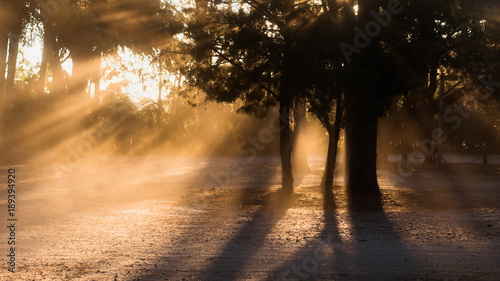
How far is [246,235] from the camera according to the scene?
11.3m

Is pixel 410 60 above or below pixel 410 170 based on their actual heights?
above

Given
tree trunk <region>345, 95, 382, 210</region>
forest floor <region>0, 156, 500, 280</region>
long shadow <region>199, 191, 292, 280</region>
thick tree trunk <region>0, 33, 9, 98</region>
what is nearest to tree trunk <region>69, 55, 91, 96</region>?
thick tree trunk <region>0, 33, 9, 98</region>

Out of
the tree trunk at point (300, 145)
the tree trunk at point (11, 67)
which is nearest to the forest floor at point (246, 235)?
the tree trunk at point (300, 145)

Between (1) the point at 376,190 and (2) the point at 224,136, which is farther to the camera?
(2) the point at 224,136

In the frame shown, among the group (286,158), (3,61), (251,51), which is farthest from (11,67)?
(251,51)

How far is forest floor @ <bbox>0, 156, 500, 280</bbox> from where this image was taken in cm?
812

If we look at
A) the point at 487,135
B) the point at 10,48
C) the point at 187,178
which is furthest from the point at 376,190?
the point at 487,135

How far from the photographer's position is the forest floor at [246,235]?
8.12m

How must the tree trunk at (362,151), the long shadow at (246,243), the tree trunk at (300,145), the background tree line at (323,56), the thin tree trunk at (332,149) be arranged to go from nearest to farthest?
the long shadow at (246,243)
the background tree line at (323,56)
the tree trunk at (362,151)
the thin tree trunk at (332,149)
the tree trunk at (300,145)

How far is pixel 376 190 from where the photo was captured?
20.4 metres

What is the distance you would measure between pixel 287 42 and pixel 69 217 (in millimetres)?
7590

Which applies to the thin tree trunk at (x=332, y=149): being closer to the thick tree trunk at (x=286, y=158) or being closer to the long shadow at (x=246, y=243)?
the thick tree trunk at (x=286, y=158)

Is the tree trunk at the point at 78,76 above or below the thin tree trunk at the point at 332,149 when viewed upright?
above

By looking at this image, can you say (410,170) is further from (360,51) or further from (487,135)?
(487,135)
